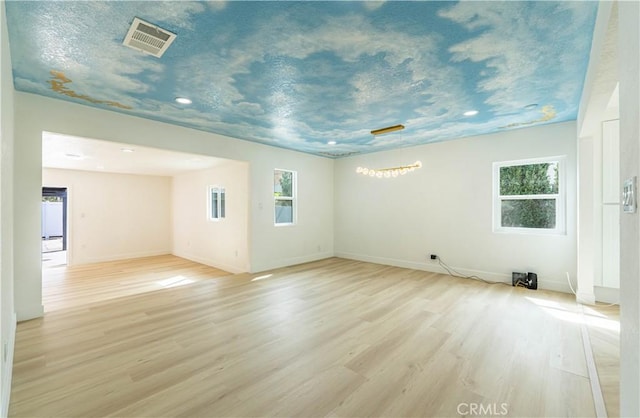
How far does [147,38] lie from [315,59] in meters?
1.34

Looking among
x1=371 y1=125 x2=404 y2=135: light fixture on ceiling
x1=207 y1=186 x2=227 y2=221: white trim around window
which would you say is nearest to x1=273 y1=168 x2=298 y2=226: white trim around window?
x1=207 y1=186 x2=227 y2=221: white trim around window

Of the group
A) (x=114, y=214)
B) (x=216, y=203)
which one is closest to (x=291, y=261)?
(x=216, y=203)

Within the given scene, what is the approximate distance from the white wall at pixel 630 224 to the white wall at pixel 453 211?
3943 mm

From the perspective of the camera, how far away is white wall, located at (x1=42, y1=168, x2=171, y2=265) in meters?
6.93

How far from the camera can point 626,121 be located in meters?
1.01

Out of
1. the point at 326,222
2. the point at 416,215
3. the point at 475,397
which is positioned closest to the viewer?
the point at 475,397

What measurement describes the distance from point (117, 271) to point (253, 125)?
4.70 meters

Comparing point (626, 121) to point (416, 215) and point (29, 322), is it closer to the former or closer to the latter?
point (416, 215)

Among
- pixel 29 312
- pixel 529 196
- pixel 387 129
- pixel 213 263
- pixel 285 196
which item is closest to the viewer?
pixel 29 312

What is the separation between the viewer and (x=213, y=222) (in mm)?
6641

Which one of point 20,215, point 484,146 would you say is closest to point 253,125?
point 20,215

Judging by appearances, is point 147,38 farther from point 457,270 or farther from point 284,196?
point 457,270

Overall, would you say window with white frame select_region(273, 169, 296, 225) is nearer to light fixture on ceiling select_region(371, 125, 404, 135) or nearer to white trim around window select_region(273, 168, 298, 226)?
white trim around window select_region(273, 168, 298, 226)

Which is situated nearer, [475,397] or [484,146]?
[475,397]
